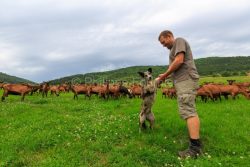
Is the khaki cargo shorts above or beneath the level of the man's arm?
beneath

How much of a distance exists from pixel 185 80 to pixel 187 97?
1.78ft

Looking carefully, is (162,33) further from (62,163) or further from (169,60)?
(62,163)

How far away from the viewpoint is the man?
1016 centimetres

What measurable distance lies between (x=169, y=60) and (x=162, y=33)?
0.89m

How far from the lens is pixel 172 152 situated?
35.7ft

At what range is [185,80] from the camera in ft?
34.3

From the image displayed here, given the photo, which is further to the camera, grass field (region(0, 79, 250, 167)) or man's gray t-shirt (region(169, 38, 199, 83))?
man's gray t-shirt (region(169, 38, 199, 83))

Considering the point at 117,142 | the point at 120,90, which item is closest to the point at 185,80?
the point at 117,142

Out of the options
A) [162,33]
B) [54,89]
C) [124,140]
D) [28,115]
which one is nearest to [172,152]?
[124,140]

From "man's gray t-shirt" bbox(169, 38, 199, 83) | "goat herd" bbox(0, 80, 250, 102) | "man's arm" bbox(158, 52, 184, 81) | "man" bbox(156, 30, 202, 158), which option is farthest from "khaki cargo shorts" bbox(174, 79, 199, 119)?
"goat herd" bbox(0, 80, 250, 102)

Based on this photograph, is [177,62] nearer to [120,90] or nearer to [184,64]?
[184,64]

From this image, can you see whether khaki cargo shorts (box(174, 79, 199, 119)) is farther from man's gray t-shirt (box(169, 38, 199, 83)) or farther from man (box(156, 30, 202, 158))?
man's gray t-shirt (box(169, 38, 199, 83))

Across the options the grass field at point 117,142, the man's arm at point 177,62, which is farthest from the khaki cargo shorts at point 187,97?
the grass field at point 117,142

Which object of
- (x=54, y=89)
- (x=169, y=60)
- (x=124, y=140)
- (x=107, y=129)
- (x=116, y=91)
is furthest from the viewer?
(x=54, y=89)
